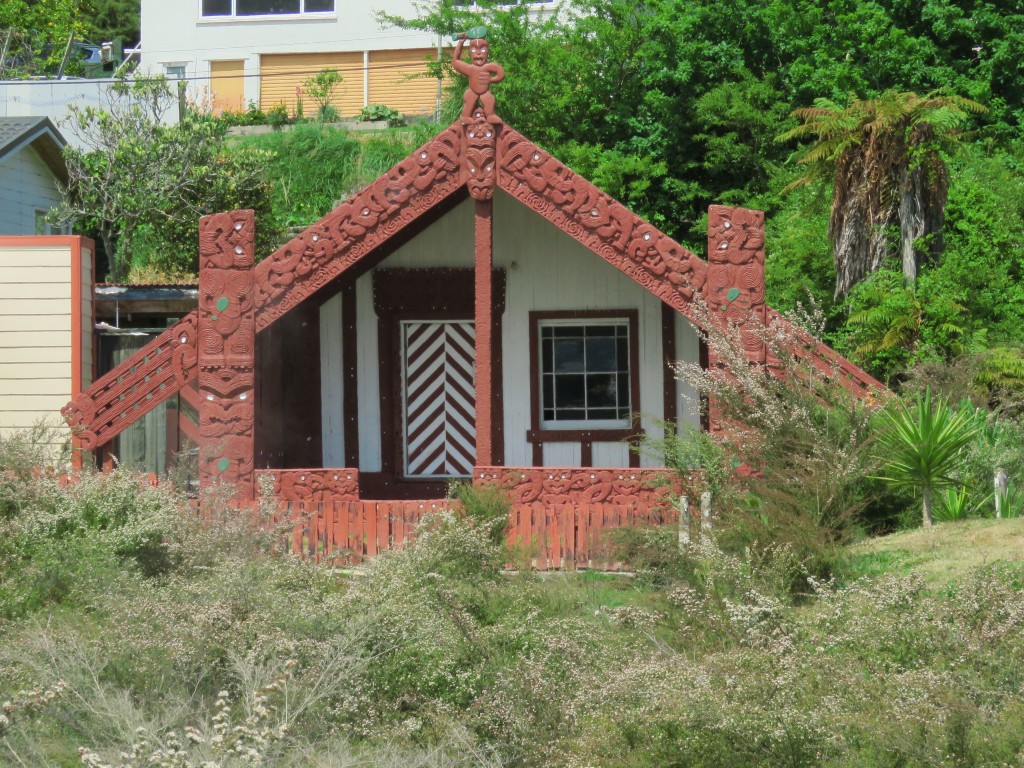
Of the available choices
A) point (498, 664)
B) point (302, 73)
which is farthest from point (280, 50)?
point (498, 664)

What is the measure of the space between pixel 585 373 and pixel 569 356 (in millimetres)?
279

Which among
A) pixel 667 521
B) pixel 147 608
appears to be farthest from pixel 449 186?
pixel 147 608

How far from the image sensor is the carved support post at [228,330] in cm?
1200

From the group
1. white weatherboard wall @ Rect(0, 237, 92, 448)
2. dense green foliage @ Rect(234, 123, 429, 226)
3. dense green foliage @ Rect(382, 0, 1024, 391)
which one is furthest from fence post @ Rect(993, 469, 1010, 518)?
dense green foliage @ Rect(234, 123, 429, 226)

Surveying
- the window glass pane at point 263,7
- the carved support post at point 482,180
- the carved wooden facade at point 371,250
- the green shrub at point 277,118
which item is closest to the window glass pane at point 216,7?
the window glass pane at point 263,7

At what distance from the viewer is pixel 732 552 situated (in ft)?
31.7

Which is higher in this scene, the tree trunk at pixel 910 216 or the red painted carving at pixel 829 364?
the tree trunk at pixel 910 216

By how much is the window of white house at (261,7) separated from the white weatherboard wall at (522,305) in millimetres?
22238

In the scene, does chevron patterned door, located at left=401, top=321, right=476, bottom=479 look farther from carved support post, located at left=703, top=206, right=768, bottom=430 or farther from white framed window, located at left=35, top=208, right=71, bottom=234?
white framed window, located at left=35, top=208, right=71, bottom=234

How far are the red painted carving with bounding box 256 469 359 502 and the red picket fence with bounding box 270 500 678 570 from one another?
0.30 ft

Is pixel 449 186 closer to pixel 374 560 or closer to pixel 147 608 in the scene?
pixel 374 560

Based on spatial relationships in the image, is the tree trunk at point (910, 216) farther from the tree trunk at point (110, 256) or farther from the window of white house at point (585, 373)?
the tree trunk at point (110, 256)

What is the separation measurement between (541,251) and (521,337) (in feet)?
3.41

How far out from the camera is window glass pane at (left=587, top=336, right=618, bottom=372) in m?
15.4
